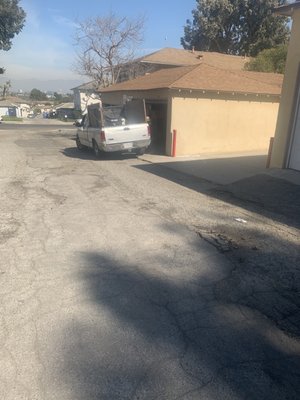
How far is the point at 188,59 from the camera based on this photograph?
34.2 meters

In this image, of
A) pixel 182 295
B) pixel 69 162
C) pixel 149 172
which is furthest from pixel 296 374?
pixel 69 162

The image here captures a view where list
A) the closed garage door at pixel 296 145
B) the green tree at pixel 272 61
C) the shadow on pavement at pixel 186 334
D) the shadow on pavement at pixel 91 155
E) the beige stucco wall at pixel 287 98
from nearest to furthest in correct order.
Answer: the shadow on pavement at pixel 186 334 → the beige stucco wall at pixel 287 98 → the closed garage door at pixel 296 145 → the shadow on pavement at pixel 91 155 → the green tree at pixel 272 61

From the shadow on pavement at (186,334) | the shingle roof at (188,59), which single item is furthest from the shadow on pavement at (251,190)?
the shingle roof at (188,59)

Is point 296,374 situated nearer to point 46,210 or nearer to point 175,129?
point 46,210

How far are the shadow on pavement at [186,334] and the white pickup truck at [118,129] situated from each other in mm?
9574

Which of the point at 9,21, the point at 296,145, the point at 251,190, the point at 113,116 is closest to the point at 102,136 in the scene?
the point at 113,116

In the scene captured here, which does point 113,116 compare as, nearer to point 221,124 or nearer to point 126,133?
point 126,133

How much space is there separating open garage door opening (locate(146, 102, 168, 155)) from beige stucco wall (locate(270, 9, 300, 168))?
21.4 ft

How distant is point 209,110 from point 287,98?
18.0 ft

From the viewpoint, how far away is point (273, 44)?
4081 centimetres

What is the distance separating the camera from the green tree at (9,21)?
29.0 metres

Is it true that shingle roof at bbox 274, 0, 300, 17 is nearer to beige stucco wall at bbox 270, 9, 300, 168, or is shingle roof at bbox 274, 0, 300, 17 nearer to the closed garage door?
beige stucco wall at bbox 270, 9, 300, 168

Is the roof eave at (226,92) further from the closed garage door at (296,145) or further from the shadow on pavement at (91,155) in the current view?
the closed garage door at (296,145)

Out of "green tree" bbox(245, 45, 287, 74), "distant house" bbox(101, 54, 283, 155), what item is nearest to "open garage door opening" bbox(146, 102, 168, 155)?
"distant house" bbox(101, 54, 283, 155)
